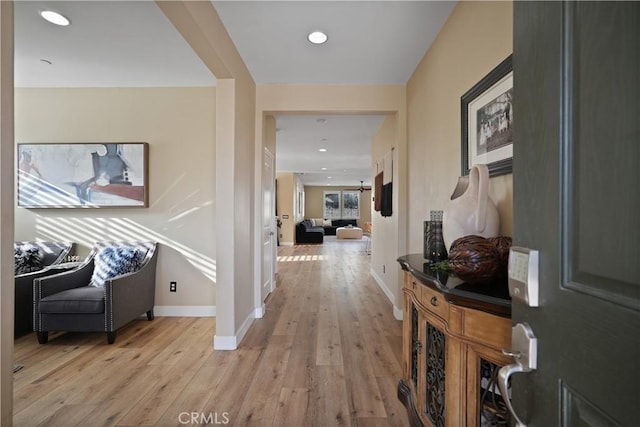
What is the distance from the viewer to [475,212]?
138 cm

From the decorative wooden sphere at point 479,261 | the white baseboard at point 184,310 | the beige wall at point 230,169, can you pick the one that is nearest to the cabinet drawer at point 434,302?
the decorative wooden sphere at point 479,261

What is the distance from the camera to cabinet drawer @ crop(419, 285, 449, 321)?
1221mm

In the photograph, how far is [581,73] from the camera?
1.63 ft

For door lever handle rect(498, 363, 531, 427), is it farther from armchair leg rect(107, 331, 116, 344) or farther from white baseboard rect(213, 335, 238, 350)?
armchair leg rect(107, 331, 116, 344)

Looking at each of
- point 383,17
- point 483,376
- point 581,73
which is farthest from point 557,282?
point 383,17

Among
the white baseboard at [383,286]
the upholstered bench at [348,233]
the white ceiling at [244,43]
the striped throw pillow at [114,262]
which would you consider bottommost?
the white baseboard at [383,286]

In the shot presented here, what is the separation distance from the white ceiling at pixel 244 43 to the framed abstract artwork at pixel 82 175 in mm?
721

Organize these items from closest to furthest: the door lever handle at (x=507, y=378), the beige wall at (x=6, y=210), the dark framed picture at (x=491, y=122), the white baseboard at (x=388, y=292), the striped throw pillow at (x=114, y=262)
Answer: the door lever handle at (x=507, y=378), the beige wall at (x=6, y=210), the dark framed picture at (x=491, y=122), the striped throw pillow at (x=114, y=262), the white baseboard at (x=388, y=292)

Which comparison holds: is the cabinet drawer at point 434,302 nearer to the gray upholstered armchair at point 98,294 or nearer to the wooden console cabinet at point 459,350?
the wooden console cabinet at point 459,350

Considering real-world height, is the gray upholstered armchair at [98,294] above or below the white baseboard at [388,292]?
above

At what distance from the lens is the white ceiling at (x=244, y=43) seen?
6.99 feet

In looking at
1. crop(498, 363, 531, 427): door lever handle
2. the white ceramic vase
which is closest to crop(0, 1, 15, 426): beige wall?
crop(498, 363, 531, 427): door lever handle

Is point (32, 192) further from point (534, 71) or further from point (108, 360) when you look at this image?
point (534, 71)

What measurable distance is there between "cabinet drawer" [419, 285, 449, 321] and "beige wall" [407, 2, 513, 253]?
19.2 inches
